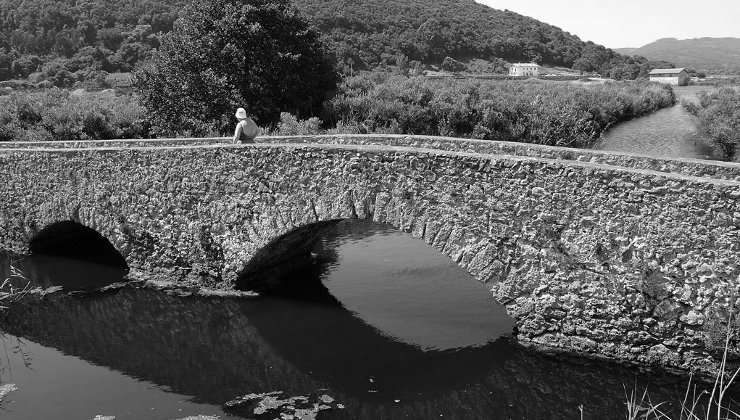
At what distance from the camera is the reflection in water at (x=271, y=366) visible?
35.3 feet

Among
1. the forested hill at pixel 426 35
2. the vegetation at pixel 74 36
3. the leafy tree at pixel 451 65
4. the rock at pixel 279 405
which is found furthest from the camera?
the vegetation at pixel 74 36

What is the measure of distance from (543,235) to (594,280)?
1179 millimetres

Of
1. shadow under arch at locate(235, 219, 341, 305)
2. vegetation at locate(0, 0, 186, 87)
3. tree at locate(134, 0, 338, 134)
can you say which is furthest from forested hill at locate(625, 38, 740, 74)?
shadow under arch at locate(235, 219, 341, 305)

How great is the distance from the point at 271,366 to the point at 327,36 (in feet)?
124

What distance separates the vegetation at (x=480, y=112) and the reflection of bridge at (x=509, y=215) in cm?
781

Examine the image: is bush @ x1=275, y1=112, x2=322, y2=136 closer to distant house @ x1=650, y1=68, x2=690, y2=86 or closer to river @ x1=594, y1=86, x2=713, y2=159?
river @ x1=594, y1=86, x2=713, y2=159

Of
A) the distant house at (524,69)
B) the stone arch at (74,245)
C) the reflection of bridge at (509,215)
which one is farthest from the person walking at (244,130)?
the distant house at (524,69)

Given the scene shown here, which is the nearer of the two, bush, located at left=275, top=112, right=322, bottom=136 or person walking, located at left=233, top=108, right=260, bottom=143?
person walking, located at left=233, top=108, right=260, bottom=143

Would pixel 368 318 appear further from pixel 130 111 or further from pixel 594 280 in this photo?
pixel 130 111

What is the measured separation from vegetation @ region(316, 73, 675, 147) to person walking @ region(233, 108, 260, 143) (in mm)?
7274

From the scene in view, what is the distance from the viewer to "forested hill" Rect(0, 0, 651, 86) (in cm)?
4903

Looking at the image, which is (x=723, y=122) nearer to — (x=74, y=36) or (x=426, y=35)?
(x=426, y=35)

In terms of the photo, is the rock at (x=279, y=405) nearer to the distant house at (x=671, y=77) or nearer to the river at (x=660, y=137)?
the river at (x=660, y=137)

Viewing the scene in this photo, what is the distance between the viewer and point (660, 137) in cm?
2336
